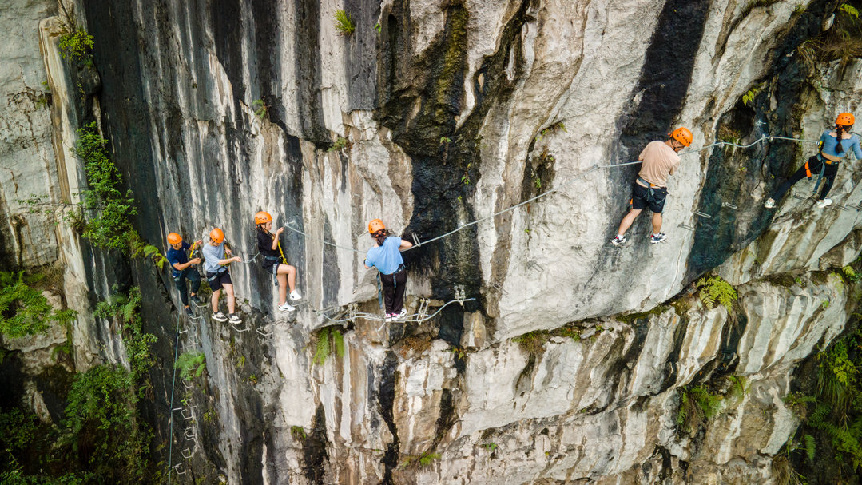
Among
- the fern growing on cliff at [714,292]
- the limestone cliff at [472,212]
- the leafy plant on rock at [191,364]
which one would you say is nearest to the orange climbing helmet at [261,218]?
the limestone cliff at [472,212]

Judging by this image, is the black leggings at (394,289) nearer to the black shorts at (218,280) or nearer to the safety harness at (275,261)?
the safety harness at (275,261)

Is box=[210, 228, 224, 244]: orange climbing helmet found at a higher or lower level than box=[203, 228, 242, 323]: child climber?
higher

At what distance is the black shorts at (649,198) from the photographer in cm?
762

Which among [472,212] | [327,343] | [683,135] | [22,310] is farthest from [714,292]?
[22,310]

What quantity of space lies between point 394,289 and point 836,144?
6421mm

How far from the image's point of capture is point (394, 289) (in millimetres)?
8016

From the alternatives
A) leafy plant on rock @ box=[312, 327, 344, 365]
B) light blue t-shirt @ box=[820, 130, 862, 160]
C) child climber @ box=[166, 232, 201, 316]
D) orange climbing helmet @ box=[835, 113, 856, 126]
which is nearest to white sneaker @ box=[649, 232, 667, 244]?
light blue t-shirt @ box=[820, 130, 862, 160]

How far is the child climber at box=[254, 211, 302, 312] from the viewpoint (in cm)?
776

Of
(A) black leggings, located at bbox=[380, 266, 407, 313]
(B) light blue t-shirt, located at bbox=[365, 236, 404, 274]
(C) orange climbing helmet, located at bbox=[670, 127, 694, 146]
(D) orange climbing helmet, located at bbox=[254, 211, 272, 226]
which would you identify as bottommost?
(A) black leggings, located at bbox=[380, 266, 407, 313]

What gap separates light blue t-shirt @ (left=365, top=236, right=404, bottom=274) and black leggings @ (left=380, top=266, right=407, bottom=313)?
196mm

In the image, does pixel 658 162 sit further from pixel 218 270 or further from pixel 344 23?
pixel 218 270

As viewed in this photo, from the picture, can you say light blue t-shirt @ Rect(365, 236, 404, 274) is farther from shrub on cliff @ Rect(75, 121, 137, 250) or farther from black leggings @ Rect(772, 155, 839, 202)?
shrub on cliff @ Rect(75, 121, 137, 250)

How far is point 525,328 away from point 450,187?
283 cm

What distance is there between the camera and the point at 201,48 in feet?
26.5
